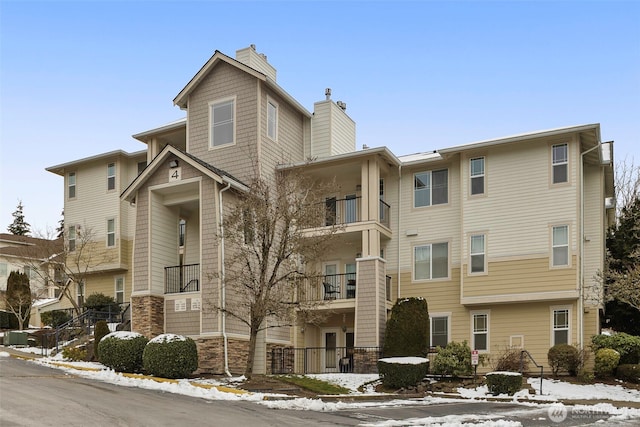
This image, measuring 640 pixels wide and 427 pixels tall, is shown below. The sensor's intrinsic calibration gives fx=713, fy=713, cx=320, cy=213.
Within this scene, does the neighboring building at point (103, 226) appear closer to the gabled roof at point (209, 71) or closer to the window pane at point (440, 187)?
the gabled roof at point (209, 71)

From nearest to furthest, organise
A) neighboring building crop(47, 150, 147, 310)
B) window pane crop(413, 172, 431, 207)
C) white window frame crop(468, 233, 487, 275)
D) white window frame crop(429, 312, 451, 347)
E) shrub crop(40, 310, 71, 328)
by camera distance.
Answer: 1. white window frame crop(468, 233, 487, 275)
2. white window frame crop(429, 312, 451, 347)
3. window pane crop(413, 172, 431, 207)
4. shrub crop(40, 310, 71, 328)
5. neighboring building crop(47, 150, 147, 310)

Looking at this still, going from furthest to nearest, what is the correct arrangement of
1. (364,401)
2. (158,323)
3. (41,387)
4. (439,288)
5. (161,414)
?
1. (439,288)
2. (158,323)
3. (364,401)
4. (41,387)
5. (161,414)

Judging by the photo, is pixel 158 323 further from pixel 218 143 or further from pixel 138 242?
pixel 218 143

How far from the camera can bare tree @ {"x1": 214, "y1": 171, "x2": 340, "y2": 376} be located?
22.2 metres

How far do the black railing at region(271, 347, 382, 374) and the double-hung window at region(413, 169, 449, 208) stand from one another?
6.56 m

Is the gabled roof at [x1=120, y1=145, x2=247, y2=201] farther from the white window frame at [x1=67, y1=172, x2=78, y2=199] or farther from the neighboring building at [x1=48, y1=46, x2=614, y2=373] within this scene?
the white window frame at [x1=67, y1=172, x2=78, y2=199]

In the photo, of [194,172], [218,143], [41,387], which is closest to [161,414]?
[41,387]

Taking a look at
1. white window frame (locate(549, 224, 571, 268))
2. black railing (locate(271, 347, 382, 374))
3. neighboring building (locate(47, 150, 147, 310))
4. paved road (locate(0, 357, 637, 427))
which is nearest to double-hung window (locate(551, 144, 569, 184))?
white window frame (locate(549, 224, 571, 268))

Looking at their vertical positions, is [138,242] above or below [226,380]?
above

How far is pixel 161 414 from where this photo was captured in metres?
14.1

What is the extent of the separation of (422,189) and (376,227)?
10.7 feet

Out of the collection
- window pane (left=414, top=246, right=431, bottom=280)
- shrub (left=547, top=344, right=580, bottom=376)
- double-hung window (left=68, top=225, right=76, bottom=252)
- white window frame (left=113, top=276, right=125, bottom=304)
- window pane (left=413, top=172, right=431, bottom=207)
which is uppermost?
window pane (left=413, top=172, right=431, bottom=207)

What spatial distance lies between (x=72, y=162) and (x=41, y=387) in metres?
20.2

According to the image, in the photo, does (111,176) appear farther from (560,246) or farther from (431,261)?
(560,246)
